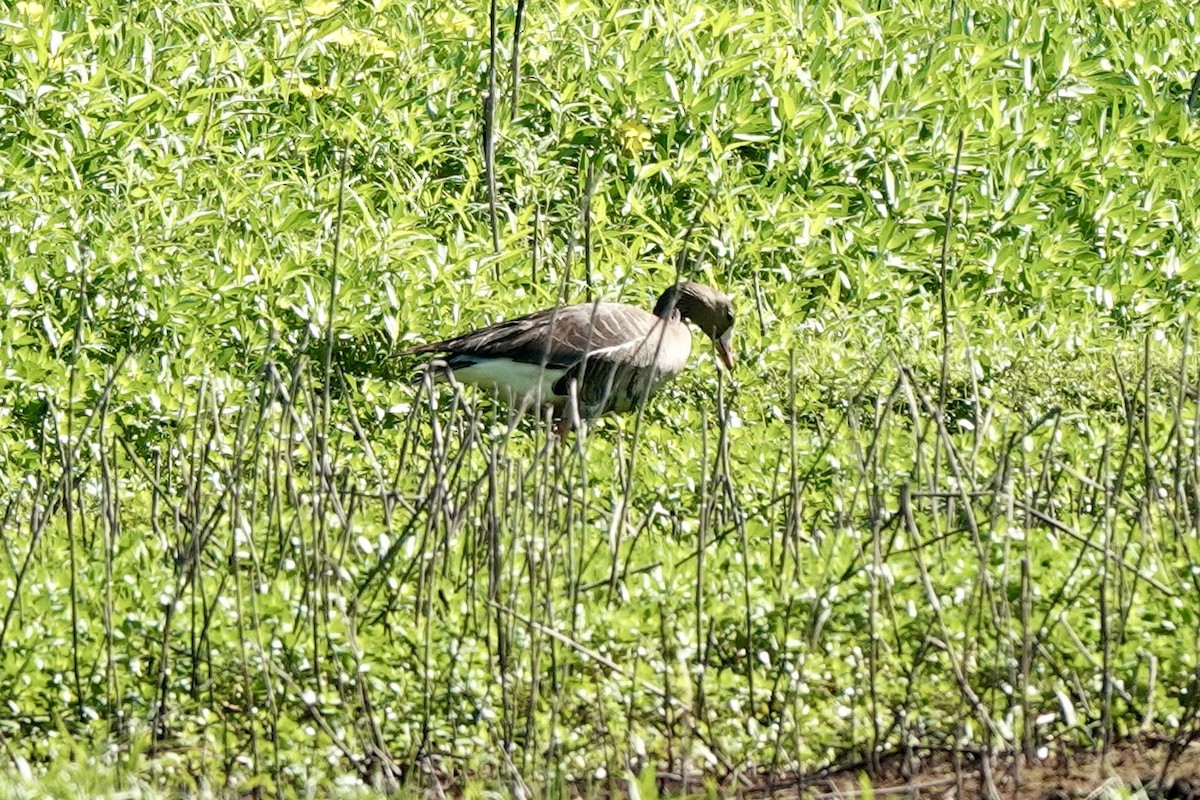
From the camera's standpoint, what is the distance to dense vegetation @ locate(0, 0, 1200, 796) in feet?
14.7

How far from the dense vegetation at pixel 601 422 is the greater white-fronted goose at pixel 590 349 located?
18cm

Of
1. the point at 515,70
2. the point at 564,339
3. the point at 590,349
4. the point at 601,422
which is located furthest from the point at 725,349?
the point at 515,70

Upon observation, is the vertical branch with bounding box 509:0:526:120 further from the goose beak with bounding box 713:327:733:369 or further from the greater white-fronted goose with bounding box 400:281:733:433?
the goose beak with bounding box 713:327:733:369

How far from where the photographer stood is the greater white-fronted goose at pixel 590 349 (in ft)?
24.5

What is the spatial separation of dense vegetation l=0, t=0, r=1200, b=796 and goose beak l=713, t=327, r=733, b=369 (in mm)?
96

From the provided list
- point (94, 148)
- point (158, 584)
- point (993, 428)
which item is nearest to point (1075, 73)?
point (993, 428)

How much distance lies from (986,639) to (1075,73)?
213 inches

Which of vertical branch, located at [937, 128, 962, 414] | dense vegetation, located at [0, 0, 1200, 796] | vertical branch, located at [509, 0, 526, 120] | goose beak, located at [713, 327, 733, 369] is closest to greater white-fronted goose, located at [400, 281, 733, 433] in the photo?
goose beak, located at [713, 327, 733, 369]

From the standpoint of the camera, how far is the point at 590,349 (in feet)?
23.7

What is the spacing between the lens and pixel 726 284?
860cm

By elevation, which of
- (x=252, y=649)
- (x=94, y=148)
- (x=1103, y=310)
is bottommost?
(x=252, y=649)

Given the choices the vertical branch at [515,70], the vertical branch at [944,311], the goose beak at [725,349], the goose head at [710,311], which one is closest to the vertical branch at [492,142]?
the vertical branch at [515,70]

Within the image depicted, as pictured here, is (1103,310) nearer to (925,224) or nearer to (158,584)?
(925,224)

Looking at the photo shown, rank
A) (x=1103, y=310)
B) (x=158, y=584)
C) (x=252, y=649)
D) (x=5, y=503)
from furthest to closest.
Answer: (x=1103, y=310) → (x=5, y=503) → (x=158, y=584) → (x=252, y=649)
